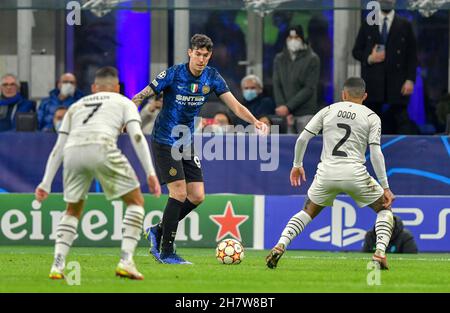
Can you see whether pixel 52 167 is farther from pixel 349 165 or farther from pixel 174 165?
pixel 349 165

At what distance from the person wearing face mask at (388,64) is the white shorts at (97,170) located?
803cm

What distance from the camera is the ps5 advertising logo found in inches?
638

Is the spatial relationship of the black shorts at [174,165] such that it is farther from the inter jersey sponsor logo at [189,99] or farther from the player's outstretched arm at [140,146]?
the player's outstretched arm at [140,146]

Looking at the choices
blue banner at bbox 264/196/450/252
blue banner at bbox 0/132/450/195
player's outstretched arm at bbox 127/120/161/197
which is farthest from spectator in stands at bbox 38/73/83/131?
player's outstretched arm at bbox 127/120/161/197

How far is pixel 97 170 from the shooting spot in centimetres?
1033

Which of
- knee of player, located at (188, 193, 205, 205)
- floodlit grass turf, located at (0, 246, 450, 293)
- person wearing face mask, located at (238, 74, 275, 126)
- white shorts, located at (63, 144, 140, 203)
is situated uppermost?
person wearing face mask, located at (238, 74, 275, 126)

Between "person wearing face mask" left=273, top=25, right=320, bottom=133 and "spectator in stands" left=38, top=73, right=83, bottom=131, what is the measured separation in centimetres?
292

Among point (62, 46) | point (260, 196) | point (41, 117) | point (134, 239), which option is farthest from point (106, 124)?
point (62, 46)

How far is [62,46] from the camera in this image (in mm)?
21391

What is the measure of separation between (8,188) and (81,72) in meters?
5.15

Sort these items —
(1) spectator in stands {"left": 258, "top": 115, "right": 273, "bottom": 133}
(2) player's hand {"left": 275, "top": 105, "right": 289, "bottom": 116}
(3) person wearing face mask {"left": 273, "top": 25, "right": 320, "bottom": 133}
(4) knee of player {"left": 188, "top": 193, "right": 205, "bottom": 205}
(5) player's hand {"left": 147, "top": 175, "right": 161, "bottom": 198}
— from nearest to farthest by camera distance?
(5) player's hand {"left": 147, "top": 175, "right": 161, "bottom": 198}
(4) knee of player {"left": 188, "top": 193, "right": 205, "bottom": 205}
(1) spectator in stands {"left": 258, "top": 115, "right": 273, "bottom": 133}
(2) player's hand {"left": 275, "top": 105, "right": 289, "bottom": 116}
(3) person wearing face mask {"left": 273, "top": 25, "right": 320, "bottom": 133}

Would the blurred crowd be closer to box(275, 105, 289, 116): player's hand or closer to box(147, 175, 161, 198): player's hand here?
box(275, 105, 289, 116): player's hand

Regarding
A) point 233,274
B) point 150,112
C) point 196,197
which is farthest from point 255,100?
point 233,274

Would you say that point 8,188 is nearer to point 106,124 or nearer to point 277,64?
point 277,64
